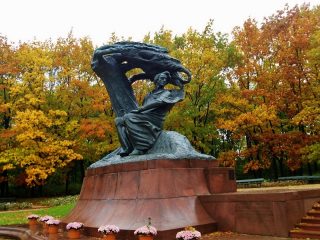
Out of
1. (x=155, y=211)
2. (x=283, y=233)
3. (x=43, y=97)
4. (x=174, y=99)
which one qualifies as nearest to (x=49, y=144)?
(x=43, y=97)

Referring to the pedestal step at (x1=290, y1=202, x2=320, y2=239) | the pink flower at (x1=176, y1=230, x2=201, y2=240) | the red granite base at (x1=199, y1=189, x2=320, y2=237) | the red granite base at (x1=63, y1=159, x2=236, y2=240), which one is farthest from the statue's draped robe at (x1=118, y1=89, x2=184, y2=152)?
the pink flower at (x1=176, y1=230, x2=201, y2=240)

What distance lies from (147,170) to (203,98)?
15.0 meters

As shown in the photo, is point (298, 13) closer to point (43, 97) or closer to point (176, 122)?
point (176, 122)

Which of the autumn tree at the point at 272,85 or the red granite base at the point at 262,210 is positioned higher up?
the autumn tree at the point at 272,85

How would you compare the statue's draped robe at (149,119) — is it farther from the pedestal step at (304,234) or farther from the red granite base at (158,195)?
the pedestal step at (304,234)

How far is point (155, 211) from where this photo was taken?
9.45 m

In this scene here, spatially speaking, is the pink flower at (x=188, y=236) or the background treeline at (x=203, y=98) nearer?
the pink flower at (x=188, y=236)

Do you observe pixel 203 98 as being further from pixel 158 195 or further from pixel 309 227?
pixel 309 227

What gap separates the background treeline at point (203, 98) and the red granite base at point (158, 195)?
11358 mm

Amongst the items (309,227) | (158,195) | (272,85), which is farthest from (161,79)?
(272,85)

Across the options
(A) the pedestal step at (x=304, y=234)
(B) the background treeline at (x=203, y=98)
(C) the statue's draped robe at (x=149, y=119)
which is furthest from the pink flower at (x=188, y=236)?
(B) the background treeline at (x=203, y=98)

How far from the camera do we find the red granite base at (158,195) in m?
9.36

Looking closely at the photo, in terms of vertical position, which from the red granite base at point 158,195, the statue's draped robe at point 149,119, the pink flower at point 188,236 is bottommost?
the pink flower at point 188,236

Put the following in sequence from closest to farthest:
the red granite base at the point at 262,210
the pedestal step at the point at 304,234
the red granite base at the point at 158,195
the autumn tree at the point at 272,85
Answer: the pedestal step at the point at 304,234, the red granite base at the point at 262,210, the red granite base at the point at 158,195, the autumn tree at the point at 272,85
